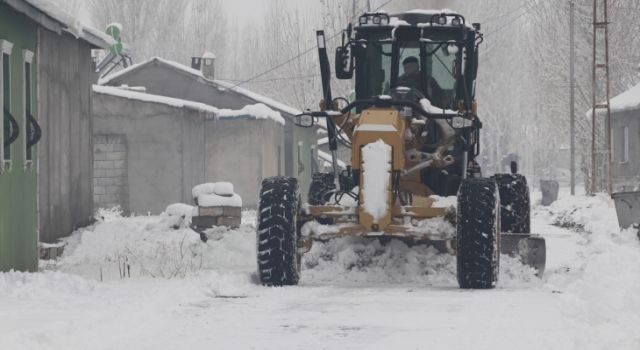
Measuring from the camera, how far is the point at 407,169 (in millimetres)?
13664

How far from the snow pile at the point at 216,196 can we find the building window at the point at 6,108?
6.71 m

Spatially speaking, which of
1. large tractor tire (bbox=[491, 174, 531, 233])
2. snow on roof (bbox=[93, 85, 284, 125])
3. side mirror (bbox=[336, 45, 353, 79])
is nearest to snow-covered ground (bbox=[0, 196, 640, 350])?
large tractor tire (bbox=[491, 174, 531, 233])

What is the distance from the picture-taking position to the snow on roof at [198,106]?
3562 cm

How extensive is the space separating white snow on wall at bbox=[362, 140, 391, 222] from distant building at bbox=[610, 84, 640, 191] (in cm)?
3191

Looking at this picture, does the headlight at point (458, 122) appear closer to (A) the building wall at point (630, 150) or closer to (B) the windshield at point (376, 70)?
(B) the windshield at point (376, 70)

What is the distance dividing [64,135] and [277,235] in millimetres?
9771

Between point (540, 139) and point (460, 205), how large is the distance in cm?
7240

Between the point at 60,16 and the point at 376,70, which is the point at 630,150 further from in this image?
the point at 60,16

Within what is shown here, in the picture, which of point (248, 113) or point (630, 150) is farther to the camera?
point (630, 150)

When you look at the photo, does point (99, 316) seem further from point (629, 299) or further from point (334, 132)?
point (334, 132)

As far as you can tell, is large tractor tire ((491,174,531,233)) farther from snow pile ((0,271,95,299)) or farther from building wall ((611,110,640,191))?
building wall ((611,110,640,191))

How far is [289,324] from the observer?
9.54 meters

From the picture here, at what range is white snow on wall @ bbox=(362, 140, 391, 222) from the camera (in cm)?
1280

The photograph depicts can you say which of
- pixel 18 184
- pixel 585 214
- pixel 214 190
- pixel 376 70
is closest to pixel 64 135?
pixel 214 190
